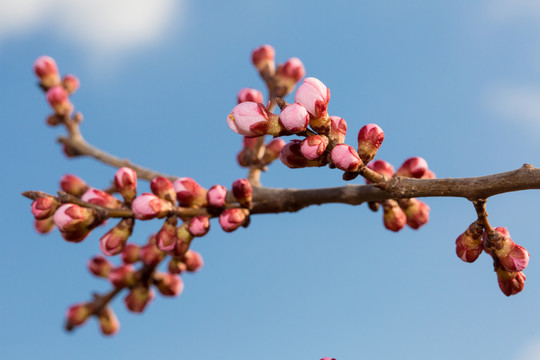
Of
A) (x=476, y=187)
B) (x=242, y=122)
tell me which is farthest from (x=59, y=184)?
(x=476, y=187)

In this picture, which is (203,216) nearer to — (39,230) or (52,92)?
(39,230)

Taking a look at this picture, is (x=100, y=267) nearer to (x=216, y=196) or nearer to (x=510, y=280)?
(x=216, y=196)

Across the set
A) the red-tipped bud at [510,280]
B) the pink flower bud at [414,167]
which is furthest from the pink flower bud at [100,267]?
the red-tipped bud at [510,280]

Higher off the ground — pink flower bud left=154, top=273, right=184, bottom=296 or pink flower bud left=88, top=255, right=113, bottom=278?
pink flower bud left=88, top=255, right=113, bottom=278

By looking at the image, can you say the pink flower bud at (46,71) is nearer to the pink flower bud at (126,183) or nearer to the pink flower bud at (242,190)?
the pink flower bud at (126,183)

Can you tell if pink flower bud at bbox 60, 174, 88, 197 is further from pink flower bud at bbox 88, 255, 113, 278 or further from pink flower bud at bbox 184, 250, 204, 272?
pink flower bud at bbox 88, 255, 113, 278

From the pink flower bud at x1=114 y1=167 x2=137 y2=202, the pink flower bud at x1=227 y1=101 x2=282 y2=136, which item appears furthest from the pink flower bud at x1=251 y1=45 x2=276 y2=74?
the pink flower bud at x1=227 y1=101 x2=282 y2=136

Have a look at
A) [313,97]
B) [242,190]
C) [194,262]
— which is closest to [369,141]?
[313,97]
